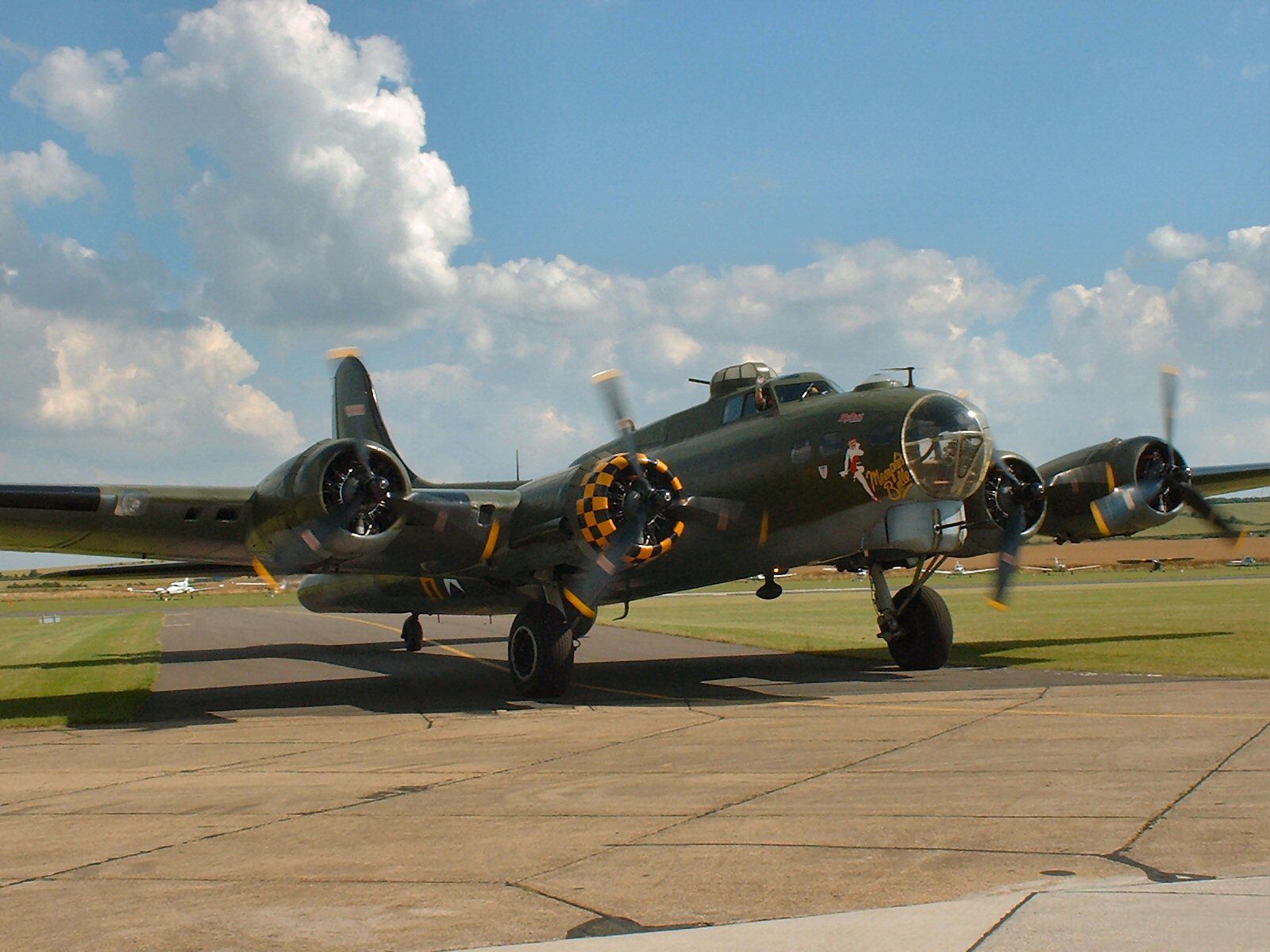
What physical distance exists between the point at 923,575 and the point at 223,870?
1369 cm

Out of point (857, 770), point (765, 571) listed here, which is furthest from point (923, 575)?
point (857, 770)

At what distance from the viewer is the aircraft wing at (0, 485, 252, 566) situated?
567 inches

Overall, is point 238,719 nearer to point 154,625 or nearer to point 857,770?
point 857,770

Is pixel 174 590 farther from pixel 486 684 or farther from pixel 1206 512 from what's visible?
pixel 1206 512

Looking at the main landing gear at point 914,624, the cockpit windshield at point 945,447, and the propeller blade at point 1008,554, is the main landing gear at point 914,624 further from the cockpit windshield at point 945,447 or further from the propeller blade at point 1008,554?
the cockpit windshield at point 945,447

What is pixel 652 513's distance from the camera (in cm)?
1566

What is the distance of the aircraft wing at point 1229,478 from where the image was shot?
71.7 feet

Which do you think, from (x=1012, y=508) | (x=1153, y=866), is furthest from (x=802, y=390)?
(x=1153, y=866)

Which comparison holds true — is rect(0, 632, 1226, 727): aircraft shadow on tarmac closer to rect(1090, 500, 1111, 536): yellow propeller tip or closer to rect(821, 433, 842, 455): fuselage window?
rect(1090, 500, 1111, 536): yellow propeller tip

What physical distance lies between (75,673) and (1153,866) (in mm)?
21215

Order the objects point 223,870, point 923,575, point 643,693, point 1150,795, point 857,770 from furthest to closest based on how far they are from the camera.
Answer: point 923,575, point 643,693, point 857,770, point 1150,795, point 223,870

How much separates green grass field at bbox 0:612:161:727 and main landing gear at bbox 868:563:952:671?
1152 centimetres

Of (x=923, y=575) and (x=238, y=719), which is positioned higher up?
(x=923, y=575)

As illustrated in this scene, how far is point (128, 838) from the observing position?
23.9 ft
